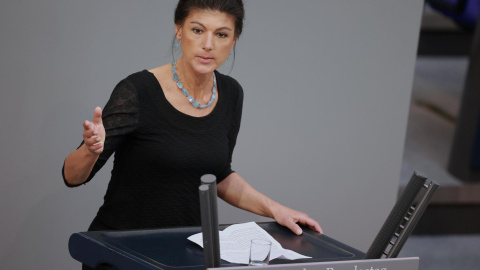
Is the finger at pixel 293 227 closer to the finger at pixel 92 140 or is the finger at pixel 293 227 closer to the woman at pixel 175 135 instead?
the woman at pixel 175 135

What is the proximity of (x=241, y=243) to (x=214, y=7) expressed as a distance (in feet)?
2.42

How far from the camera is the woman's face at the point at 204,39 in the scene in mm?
2064

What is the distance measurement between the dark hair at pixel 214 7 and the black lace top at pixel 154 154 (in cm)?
21

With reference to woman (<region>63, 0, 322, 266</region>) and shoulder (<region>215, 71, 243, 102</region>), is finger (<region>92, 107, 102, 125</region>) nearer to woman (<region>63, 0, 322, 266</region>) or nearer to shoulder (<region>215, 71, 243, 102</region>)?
woman (<region>63, 0, 322, 266</region>)

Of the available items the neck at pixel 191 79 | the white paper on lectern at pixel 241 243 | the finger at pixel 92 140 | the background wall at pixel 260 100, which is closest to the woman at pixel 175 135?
the neck at pixel 191 79

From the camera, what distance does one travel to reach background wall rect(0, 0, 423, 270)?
270 centimetres

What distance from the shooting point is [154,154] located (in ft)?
6.69

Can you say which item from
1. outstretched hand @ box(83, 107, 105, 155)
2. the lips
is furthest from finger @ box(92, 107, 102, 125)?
the lips

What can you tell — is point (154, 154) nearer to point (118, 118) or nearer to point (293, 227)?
point (118, 118)

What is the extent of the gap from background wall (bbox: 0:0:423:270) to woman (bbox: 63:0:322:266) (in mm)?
689

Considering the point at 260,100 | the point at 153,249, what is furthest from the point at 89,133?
the point at 260,100

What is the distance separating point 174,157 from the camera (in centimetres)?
206

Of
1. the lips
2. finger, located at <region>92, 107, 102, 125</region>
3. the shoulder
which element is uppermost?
the lips

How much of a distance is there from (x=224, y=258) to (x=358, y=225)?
1860 mm
